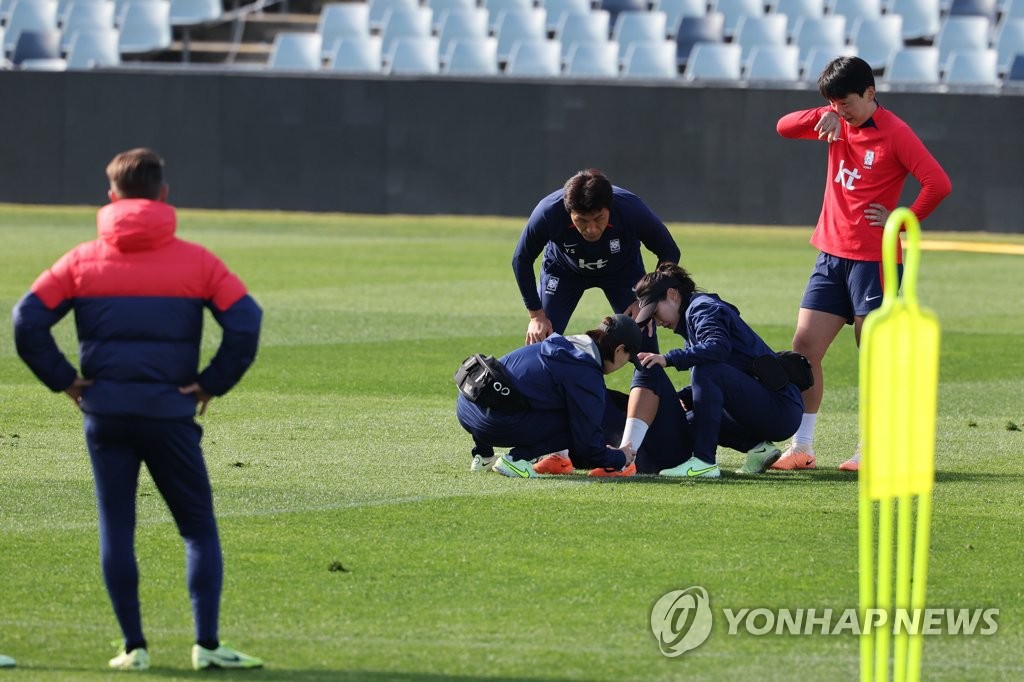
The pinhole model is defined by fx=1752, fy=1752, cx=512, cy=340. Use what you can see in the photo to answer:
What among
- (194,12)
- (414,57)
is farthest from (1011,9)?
(194,12)

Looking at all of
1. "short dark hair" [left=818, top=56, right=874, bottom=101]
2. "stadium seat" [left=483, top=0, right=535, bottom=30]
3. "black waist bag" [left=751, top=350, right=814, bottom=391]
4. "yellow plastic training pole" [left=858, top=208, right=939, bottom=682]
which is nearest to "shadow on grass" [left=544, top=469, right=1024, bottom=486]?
"black waist bag" [left=751, top=350, right=814, bottom=391]

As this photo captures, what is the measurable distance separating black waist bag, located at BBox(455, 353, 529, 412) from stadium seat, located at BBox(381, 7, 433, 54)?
20.1 m

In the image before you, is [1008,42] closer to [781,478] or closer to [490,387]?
[781,478]

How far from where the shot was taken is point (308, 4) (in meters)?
30.7

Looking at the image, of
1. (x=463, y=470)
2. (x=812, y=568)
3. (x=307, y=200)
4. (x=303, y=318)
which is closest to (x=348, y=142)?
(x=307, y=200)

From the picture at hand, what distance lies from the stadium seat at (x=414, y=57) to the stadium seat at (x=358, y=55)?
0.19 metres

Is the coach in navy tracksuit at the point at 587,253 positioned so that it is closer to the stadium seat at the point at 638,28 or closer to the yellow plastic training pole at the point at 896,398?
the yellow plastic training pole at the point at 896,398

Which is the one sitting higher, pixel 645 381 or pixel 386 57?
pixel 386 57

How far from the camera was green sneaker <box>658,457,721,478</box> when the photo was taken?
8.30 m

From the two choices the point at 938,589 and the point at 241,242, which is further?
the point at 241,242

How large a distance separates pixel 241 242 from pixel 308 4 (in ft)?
32.7

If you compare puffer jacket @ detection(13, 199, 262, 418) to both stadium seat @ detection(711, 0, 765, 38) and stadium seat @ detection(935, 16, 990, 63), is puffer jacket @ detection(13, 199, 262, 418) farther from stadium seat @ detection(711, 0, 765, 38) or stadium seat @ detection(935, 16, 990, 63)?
stadium seat @ detection(711, 0, 765, 38)

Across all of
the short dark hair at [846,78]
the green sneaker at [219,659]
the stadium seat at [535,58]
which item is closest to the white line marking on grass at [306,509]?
the green sneaker at [219,659]

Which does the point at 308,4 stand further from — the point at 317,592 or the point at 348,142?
the point at 317,592
